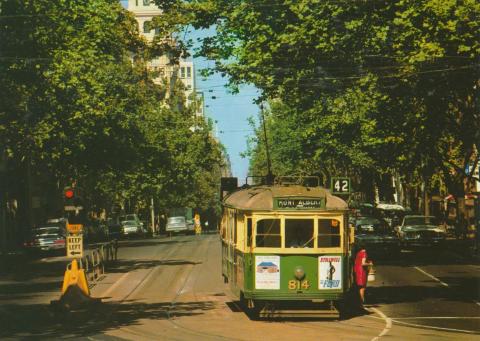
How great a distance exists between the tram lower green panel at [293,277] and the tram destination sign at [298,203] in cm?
102

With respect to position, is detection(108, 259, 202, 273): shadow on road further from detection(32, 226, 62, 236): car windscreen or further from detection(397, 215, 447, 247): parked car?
detection(32, 226, 62, 236): car windscreen

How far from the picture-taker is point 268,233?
66.0 ft

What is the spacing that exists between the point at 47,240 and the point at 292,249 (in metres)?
34.3

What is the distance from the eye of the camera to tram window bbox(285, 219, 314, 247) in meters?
20.1

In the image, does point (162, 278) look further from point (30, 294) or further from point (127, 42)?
point (127, 42)

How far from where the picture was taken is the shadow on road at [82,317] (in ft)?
59.7

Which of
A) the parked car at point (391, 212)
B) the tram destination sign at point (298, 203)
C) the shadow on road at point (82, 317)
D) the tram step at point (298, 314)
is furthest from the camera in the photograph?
the parked car at point (391, 212)

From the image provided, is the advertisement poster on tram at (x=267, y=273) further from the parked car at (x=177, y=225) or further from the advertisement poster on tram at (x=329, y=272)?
the parked car at (x=177, y=225)

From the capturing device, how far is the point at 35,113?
1742 inches

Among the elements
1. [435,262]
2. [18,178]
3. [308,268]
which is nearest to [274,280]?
[308,268]

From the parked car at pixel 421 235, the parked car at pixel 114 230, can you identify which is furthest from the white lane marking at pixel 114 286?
the parked car at pixel 114 230

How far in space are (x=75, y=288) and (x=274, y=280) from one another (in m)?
5.64

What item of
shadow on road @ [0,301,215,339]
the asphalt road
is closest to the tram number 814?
the asphalt road

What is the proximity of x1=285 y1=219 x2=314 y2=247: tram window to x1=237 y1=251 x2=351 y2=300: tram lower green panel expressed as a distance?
30 centimetres
